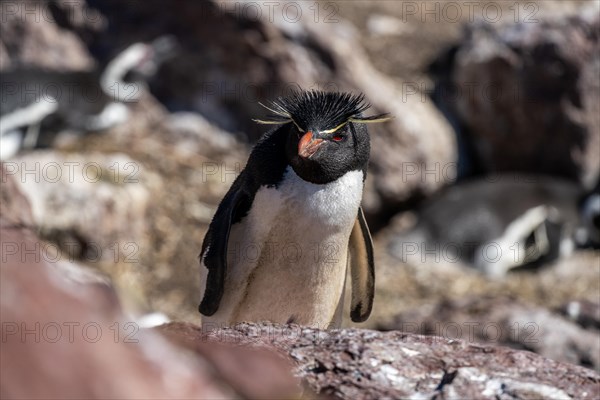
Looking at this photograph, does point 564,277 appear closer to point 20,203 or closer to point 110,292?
point 20,203

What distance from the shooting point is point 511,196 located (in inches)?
Result: 272

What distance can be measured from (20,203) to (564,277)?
175 inches

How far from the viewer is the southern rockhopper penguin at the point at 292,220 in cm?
312

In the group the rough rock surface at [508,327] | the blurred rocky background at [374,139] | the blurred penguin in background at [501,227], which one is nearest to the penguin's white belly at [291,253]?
the rough rock surface at [508,327]

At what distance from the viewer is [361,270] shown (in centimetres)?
364

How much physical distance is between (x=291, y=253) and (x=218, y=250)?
0.77 feet

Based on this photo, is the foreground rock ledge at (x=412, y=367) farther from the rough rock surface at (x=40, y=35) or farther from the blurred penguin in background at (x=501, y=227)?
the rough rock surface at (x=40, y=35)

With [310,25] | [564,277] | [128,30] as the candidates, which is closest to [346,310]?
[564,277]

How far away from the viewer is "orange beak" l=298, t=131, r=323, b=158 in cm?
301

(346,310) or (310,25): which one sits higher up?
(310,25)

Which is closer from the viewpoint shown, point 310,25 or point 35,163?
point 35,163

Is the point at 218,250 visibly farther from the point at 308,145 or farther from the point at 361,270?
the point at 361,270

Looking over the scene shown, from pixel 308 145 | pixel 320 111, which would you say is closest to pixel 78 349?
pixel 308 145

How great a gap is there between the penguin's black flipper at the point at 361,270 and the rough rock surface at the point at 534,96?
4214 millimetres
